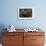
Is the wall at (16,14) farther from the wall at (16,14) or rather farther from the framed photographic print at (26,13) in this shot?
the framed photographic print at (26,13)

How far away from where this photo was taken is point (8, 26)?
4.12 m

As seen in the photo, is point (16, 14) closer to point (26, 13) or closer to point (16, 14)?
point (16, 14)

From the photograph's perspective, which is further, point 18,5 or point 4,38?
point 18,5

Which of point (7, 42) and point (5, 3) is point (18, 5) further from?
point (7, 42)

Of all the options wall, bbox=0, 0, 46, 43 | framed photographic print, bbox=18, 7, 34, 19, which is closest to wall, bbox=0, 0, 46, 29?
wall, bbox=0, 0, 46, 43

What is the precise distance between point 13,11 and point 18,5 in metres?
0.26

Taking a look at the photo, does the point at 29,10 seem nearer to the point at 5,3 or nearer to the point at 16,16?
the point at 16,16

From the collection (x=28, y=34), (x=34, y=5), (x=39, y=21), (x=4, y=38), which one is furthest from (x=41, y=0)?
(x=4, y=38)

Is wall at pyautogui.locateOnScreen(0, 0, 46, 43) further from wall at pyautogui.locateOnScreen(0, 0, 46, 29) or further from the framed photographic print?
the framed photographic print

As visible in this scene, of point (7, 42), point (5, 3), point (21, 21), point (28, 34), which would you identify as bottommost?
point (7, 42)

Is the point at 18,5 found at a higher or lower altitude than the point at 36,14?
higher

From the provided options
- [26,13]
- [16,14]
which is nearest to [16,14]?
→ [16,14]

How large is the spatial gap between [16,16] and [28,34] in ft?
2.70

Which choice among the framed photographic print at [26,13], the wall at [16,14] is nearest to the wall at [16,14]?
the wall at [16,14]
